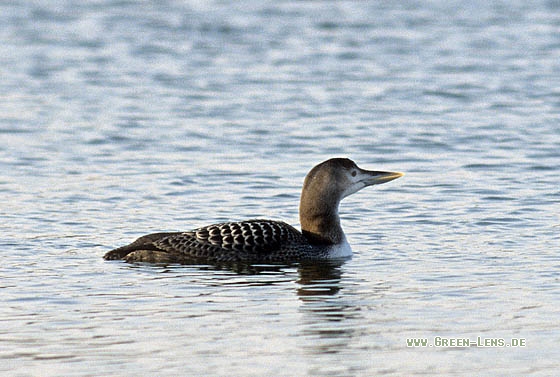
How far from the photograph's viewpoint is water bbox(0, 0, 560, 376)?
788 cm

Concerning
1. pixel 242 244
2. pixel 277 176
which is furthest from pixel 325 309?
pixel 277 176

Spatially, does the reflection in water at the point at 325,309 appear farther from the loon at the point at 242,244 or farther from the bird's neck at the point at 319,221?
the bird's neck at the point at 319,221

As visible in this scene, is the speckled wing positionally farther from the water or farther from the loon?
the water

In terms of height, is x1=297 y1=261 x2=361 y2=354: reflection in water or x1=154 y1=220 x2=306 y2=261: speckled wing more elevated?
x1=154 y1=220 x2=306 y2=261: speckled wing

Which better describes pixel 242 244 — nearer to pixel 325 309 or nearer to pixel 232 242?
pixel 232 242

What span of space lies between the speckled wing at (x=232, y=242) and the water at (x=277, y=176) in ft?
0.65

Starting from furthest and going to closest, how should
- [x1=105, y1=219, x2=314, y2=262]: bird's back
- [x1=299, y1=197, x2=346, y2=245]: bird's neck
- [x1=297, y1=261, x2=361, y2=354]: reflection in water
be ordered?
1. [x1=299, y1=197, x2=346, y2=245]: bird's neck
2. [x1=105, y1=219, x2=314, y2=262]: bird's back
3. [x1=297, y1=261, x2=361, y2=354]: reflection in water

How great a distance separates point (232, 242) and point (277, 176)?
351cm

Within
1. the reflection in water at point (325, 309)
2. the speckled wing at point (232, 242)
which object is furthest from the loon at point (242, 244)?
the reflection in water at point (325, 309)

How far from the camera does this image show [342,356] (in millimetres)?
7516

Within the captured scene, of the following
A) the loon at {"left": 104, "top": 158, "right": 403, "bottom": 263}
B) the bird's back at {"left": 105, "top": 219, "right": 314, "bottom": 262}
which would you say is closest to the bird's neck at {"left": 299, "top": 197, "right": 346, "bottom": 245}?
the loon at {"left": 104, "top": 158, "right": 403, "bottom": 263}

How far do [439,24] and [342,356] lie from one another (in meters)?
17.1

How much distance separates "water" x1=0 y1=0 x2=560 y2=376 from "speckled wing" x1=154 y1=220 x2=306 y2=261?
198 millimetres

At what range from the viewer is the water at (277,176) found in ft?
25.9
